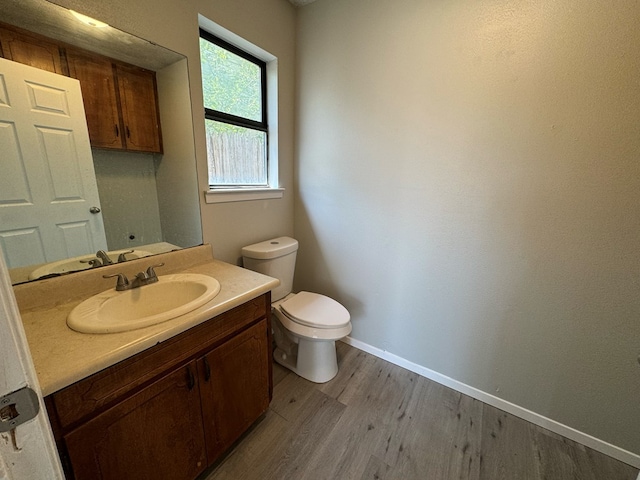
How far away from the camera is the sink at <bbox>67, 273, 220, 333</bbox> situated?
2.79ft

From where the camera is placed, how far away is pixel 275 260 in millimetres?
1737

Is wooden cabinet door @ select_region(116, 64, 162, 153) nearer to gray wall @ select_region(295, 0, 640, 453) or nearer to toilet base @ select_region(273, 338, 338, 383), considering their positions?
gray wall @ select_region(295, 0, 640, 453)

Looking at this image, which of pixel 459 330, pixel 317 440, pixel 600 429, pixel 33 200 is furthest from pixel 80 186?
pixel 600 429

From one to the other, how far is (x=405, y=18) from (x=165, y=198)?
5.21ft

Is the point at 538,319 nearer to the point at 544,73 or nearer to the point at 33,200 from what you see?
the point at 544,73

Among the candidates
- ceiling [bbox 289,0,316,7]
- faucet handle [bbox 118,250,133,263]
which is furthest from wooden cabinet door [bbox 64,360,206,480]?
ceiling [bbox 289,0,316,7]

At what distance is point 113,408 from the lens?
79 centimetres

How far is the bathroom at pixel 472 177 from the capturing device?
1.14m

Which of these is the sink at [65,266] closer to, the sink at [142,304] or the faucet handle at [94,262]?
the faucet handle at [94,262]

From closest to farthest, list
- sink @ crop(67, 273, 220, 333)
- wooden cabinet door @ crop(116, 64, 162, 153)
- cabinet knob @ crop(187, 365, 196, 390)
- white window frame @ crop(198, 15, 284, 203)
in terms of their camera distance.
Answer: sink @ crop(67, 273, 220, 333), cabinet knob @ crop(187, 365, 196, 390), wooden cabinet door @ crop(116, 64, 162, 153), white window frame @ crop(198, 15, 284, 203)

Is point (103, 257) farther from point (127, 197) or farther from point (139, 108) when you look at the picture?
point (139, 108)

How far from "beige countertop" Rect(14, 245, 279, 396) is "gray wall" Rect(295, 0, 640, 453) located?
36.8 inches

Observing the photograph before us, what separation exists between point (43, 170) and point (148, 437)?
1.03 metres

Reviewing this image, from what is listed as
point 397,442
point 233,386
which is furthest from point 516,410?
point 233,386
